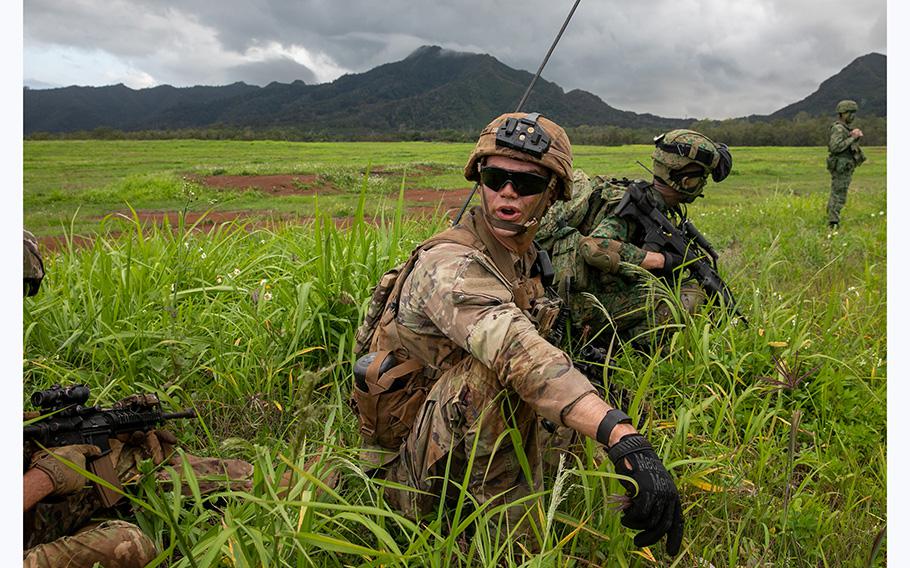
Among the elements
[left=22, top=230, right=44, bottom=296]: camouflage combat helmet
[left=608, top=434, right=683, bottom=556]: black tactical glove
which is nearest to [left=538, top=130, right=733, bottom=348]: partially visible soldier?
[left=608, top=434, right=683, bottom=556]: black tactical glove

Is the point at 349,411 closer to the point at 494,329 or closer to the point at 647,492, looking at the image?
the point at 494,329

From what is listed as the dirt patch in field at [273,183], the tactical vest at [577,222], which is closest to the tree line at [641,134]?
the dirt patch in field at [273,183]

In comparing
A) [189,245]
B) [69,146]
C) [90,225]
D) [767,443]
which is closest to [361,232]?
[189,245]

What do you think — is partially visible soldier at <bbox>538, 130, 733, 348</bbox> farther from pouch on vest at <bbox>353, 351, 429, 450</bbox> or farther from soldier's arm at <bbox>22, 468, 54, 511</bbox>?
soldier's arm at <bbox>22, 468, 54, 511</bbox>

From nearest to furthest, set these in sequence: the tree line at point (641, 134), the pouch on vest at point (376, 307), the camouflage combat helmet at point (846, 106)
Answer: the pouch on vest at point (376, 307) → the camouflage combat helmet at point (846, 106) → the tree line at point (641, 134)

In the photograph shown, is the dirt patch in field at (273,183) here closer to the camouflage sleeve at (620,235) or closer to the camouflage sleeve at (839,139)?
the camouflage sleeve at (839,139)

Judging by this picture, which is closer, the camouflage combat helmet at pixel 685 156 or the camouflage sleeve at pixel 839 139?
the camouflage combat helmet at pixel 685 156

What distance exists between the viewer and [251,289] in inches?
157

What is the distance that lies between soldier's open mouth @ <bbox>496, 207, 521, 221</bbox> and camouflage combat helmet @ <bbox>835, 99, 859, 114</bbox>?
11.1 metres

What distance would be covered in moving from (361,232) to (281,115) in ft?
373

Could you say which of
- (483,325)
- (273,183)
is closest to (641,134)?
(273,183)

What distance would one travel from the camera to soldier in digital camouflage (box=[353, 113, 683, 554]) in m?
1.85

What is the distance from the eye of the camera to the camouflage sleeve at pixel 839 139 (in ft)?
35.6

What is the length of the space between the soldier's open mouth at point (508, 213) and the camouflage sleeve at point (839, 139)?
10.9 m
